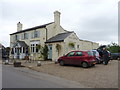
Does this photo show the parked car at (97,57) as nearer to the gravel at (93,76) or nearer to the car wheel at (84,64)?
the car wheel at (84,64)

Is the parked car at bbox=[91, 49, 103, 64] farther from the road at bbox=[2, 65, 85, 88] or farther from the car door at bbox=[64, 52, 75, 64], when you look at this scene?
the road at bbox=[2, 65, 85, 88]

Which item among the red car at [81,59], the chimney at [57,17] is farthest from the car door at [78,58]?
the chimney at [57,17]

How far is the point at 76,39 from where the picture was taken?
946 inches

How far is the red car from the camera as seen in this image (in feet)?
44.3

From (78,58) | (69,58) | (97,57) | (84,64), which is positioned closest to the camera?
(84,64)

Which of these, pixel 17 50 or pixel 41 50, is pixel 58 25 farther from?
pixel 17 50

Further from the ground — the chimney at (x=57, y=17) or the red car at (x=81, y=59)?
the chimney at (x=57, y=17)

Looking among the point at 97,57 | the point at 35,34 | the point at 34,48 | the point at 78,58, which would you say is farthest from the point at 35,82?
the point at 35,34

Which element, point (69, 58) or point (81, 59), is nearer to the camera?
point (81, 59)

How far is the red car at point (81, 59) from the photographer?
44.3 ft

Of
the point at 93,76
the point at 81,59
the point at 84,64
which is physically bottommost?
the point at 93,76

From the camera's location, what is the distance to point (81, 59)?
1380 cm

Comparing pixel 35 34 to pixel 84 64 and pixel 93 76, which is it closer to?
pixel 84 64

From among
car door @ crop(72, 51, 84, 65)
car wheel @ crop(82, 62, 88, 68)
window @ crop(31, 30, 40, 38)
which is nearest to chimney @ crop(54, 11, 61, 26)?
window @ crop(31, 30, 40, 38)
